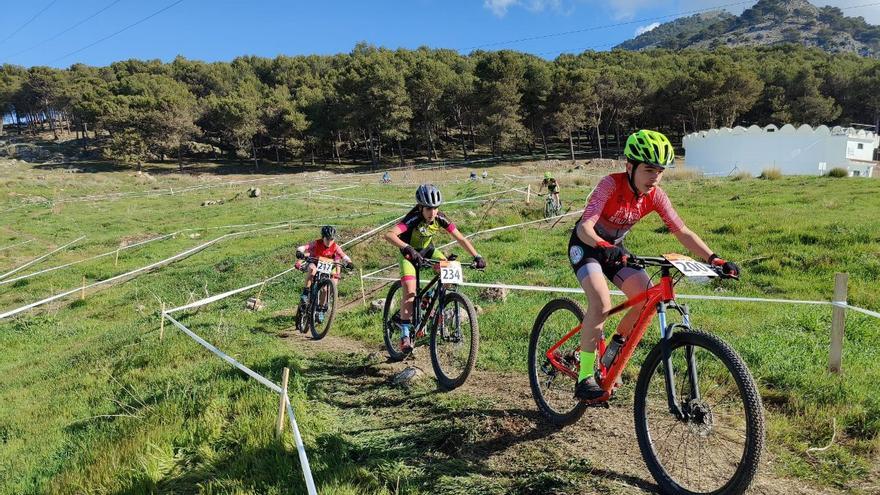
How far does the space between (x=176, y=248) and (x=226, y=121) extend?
202ft

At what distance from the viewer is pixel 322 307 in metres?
9.70

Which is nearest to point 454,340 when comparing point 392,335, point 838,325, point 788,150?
point 392,335

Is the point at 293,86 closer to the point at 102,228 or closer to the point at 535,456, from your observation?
the point at 102,228

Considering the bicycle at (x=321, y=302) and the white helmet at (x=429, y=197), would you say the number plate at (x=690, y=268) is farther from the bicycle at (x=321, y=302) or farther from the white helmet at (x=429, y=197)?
the bicycle at (x=321, y=302)

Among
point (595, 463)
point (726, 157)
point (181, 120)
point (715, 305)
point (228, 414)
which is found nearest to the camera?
point (595, 463)

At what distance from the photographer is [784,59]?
97938 millimetres

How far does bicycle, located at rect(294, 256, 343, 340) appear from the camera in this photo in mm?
9500

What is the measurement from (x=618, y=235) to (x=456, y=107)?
263ft

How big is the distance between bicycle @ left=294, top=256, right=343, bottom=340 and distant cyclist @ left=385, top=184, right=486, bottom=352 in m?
2.87

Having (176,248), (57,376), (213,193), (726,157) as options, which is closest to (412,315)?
(57,376)

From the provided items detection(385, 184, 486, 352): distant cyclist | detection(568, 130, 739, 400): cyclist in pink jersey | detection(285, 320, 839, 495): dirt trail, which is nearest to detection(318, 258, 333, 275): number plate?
detection(385, 184, 486, 352): distant cyclist

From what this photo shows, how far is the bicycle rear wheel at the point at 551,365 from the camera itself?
16.5ft

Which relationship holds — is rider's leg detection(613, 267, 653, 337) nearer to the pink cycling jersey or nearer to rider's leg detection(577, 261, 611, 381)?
rider's leg detection(577, 261, 611, 381)

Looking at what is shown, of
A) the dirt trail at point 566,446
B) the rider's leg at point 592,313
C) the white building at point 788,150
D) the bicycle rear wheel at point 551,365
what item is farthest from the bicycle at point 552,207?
the white building at point 788,150
